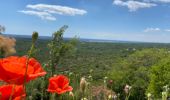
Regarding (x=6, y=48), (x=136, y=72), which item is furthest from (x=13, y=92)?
(x=136, y=72)

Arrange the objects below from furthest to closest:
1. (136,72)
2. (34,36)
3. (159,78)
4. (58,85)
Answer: (136,72)
(159,78)
(58,85)
(34,36)

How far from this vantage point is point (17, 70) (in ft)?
3.69

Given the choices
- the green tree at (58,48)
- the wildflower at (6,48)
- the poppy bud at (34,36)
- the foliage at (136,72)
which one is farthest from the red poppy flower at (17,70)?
the foliage at (136,72)

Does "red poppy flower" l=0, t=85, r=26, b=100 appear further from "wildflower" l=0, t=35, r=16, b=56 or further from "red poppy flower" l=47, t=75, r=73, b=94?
"red poppy flower" l=47, t=75, r=73, b=94

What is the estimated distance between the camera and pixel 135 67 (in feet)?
202

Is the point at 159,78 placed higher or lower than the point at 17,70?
lower

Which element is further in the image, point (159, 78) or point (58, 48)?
point (159, 78)

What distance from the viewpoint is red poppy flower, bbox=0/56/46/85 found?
1.09m

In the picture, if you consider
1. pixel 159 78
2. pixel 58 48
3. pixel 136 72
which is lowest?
pixel 136 72

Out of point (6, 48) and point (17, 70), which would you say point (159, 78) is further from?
point (17, 70)

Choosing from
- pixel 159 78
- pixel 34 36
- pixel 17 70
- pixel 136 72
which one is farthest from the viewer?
pixel 136 72

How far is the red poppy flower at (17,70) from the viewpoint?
1.09m

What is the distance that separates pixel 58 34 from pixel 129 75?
146 feet

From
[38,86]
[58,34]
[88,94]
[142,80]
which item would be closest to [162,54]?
[142,80]
